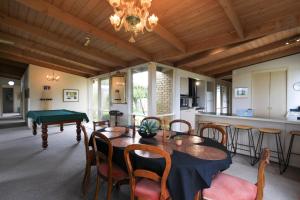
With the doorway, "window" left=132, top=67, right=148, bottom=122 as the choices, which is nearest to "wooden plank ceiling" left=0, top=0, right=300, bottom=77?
"window" left=132, top=67, right=148, bottom=122

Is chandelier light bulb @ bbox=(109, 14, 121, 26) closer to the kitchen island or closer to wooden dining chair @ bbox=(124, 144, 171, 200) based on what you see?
wooden dining chair @ bbox=(124, 144, 171, 200)

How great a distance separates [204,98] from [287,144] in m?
4.33

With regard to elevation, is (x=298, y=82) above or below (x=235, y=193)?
above

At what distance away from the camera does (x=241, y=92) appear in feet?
21.7

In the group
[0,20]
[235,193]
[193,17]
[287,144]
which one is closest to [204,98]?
[287,144]

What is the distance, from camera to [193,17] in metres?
3.05

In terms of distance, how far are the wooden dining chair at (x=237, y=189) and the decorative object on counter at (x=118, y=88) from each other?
16.3 ft

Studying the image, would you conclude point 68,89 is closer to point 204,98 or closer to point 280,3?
point 204,98

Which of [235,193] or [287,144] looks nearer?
[235,193]

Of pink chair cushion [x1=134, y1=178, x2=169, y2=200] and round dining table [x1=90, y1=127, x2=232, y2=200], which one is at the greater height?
round dining table [x1=90, y1=127, x2=232, y2=200]

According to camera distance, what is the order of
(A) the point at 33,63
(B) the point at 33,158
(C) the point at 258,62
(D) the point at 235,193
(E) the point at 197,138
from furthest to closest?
(A) the point at 33,63
(C) the point at 258,62
(B) the point at 33,158
(E) the point at 197,138
(D) the point at 235,193

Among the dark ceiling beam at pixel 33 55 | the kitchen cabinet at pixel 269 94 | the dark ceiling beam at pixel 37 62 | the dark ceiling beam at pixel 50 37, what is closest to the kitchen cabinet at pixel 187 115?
the kitchen cabinet at pixel 269 94

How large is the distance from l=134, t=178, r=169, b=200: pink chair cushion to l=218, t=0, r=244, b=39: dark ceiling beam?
2.61 meters

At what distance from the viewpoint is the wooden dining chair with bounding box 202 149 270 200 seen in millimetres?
1452
